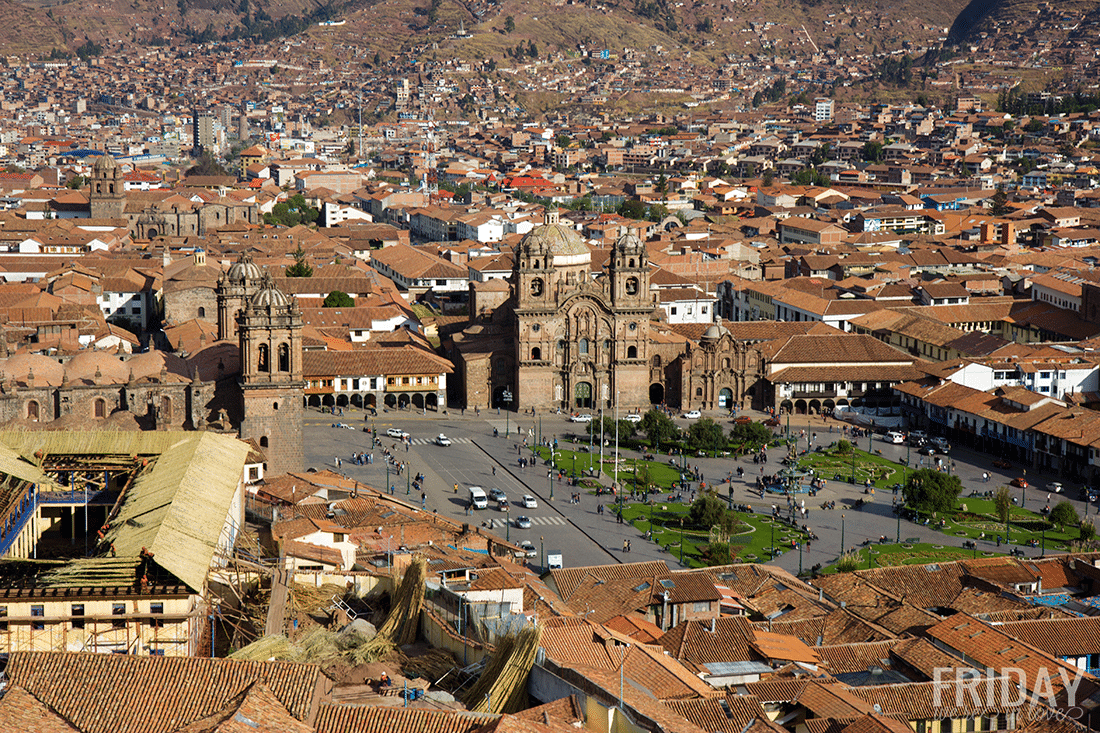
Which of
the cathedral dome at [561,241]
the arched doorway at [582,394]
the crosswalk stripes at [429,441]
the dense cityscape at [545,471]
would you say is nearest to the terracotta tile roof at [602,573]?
the dense cityscape at [545,471]

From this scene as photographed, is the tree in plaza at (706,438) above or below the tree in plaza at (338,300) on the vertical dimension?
below

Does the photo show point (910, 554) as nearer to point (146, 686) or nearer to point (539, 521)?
point (539, 521)

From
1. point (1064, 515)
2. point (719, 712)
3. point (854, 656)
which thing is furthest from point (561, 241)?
point (719, 712)

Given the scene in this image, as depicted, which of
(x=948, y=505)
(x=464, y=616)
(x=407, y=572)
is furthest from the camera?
(x=948, y=505)

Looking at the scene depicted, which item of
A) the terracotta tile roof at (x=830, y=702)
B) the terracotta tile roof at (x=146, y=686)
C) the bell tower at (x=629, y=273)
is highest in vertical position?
the terracotta tile roof at (x=146, y=686)

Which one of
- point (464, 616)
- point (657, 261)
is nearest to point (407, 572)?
point (464, 616)

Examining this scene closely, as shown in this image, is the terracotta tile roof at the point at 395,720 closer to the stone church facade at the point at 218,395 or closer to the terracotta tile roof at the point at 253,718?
the terracotta tile roof at the point at 253,718

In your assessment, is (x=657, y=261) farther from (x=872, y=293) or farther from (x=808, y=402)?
(x=808, y=402)
